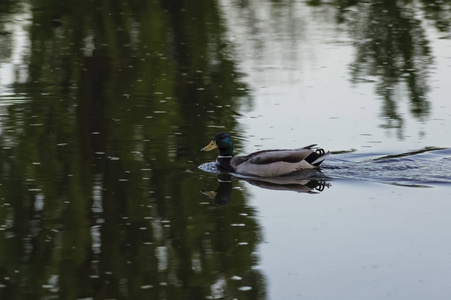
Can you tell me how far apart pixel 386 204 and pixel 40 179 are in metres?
3.41

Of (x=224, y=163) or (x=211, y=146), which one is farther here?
(x=211, y=146)

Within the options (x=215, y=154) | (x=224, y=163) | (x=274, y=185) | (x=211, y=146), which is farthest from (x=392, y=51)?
(x=274, y=185)

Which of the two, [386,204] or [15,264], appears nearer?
[15,264]

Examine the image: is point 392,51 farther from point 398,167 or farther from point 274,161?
point 274,161

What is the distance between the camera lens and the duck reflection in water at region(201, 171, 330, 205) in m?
10.4

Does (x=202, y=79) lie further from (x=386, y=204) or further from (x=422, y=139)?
(x=386, y=204)

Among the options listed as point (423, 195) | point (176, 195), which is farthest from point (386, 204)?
point (176, 195)

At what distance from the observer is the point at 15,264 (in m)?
8.11

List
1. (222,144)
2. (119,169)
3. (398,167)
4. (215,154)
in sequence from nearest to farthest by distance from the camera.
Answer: (119,169) < (398,167) < (222,144) < (215,154)

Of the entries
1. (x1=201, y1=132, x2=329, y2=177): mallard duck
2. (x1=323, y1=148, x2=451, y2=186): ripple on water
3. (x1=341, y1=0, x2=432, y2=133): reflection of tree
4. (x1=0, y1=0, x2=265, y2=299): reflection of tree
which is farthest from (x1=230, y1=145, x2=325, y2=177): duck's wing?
(x1=341, y1=0, x2=432, y2=133): reflection of tree

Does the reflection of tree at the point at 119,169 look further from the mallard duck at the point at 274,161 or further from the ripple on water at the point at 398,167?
the ripple on water at the point at 398,167

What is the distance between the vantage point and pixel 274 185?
35.9ft

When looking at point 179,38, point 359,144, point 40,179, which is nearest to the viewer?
point 40,179

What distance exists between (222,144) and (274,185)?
0.95 metres
